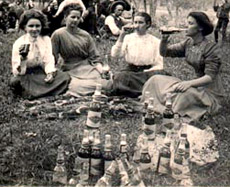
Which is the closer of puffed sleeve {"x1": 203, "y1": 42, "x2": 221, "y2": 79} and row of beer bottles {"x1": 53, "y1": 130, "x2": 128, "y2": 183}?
row of beer bottles {"x1": 53, "y1": 130, "x2": 128, "y2": 183}

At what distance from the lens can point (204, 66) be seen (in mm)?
6234

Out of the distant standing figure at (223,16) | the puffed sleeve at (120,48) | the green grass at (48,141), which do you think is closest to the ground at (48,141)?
the green grass at (48,141)

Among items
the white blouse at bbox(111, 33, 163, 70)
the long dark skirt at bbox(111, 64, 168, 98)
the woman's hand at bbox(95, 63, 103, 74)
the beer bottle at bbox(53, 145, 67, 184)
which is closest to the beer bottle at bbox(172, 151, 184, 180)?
the beer bottle at bbox(53, 145, 67, 184)

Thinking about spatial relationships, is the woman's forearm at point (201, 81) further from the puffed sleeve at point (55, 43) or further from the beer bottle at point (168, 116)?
the puffed sleeve at point (55, 43)

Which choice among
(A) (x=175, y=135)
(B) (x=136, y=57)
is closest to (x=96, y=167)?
(A) (x=175, y=135)

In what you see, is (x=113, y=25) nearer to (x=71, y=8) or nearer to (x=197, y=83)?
(x=71, y=8)

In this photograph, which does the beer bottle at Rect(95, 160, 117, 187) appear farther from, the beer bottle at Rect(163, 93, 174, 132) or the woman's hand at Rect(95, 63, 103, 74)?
the woman's hand at Rect(95, 63, 103, 74)

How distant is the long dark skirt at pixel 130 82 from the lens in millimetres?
6910

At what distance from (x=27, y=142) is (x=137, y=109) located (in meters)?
1.82

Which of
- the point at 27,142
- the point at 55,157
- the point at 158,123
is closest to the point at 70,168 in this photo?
the point at 55,157

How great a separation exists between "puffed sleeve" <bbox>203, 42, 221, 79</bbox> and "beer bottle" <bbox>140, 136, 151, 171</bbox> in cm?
191

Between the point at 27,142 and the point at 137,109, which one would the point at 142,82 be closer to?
the point at 137,109

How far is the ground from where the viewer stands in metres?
4.54

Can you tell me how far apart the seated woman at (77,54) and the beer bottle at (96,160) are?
107 inches
